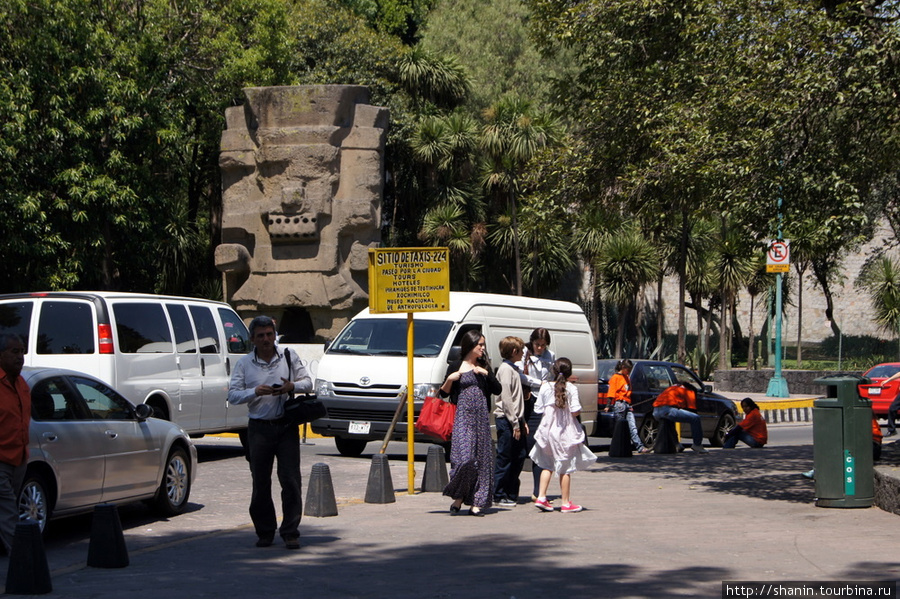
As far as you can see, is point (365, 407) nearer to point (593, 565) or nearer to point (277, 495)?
point (277, 495)

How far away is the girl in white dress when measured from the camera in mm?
10305

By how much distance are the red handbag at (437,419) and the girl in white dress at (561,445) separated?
34.1 inches

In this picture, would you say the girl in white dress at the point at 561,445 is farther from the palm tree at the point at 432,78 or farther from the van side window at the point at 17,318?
the palm tree at the point at 432,78

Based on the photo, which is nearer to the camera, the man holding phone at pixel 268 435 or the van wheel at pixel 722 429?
the man holding phone at pixel 268 435

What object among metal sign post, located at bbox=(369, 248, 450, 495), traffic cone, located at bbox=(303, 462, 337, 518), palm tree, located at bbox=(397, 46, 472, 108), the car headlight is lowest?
traffic cone, located at bbox=(303, 462, 337, 518)

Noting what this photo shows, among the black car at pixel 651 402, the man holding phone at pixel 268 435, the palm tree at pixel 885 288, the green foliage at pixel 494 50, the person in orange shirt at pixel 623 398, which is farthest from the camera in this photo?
the green foliage at pixel 494 50

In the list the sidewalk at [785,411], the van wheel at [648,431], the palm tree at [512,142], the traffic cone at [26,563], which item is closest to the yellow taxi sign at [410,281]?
the traffic cone at [26,563]

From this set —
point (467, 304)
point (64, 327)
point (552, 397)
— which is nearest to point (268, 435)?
point (552, 397)

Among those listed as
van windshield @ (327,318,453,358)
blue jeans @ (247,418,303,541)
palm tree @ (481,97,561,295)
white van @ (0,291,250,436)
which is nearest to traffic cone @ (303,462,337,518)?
blue jeans @ (247,418,303,541)

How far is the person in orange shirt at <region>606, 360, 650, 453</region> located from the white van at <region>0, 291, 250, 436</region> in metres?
5.70

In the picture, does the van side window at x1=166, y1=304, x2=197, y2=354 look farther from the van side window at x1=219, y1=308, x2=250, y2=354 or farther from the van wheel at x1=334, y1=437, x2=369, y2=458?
the van wheel at x1=334, y1=437, x2=369, y2=458

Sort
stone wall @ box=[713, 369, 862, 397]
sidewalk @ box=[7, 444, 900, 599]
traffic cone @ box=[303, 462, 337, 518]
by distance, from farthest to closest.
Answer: stone wall @ box=[713, 369, 862, 397] < traffic cone @ box=[303, 462, 337, 518] < sidewalk @ box=[7, 444, 900, 599]

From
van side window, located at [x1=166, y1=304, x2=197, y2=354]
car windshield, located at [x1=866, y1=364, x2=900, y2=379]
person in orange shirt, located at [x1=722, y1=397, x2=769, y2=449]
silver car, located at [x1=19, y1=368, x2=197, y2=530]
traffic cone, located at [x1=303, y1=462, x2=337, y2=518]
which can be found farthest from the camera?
car windshield, located at [x1=866, y1=364, x2=900, y2=379]

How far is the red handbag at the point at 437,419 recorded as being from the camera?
10641mm
